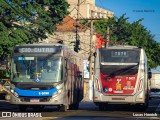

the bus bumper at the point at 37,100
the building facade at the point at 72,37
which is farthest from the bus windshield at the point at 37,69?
the building facade at the point at 72,37

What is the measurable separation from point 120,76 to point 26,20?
25703 millimetres

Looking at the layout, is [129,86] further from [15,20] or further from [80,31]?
[80,31]

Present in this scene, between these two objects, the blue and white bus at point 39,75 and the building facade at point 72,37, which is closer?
the blue and white bus at point 39,75

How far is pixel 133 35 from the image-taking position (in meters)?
93.9

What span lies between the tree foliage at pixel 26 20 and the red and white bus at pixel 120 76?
66.8 ft

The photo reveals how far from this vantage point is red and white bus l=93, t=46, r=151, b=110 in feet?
93.4

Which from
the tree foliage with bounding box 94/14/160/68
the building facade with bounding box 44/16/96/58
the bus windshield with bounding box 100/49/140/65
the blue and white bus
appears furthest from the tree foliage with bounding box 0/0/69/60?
the tree foliage with bounding box 94/14/160/68

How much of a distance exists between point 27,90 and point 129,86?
A: 240 inches

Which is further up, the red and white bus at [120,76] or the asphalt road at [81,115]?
the red and white bus at [120,76]

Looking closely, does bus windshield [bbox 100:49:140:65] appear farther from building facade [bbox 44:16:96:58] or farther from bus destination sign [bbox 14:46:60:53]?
building facade [bbox 44:16:96:58]

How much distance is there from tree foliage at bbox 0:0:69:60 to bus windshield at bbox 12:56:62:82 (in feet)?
70.4

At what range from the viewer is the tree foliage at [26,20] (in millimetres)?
48594

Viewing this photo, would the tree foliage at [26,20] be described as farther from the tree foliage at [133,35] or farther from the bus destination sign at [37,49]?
the tree foliage at [133,35]

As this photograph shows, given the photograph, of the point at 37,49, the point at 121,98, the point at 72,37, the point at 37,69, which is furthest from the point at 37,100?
the point at 72,37
